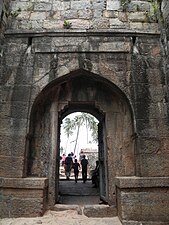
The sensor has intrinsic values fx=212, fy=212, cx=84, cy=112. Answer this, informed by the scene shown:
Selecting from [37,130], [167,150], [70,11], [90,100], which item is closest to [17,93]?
[37,130]

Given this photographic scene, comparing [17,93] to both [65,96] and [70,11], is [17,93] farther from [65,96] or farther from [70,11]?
[70,11]

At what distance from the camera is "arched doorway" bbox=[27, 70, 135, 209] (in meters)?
4.14

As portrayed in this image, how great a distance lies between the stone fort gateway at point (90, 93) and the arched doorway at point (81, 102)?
0.02 m

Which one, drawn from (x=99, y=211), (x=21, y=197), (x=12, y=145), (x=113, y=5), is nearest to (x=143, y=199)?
(x=99, y=211)

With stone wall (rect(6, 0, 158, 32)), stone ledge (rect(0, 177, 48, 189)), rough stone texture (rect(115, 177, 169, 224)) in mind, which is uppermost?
stone wall (rect(6, 0, 158, 32))

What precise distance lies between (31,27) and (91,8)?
141 cm

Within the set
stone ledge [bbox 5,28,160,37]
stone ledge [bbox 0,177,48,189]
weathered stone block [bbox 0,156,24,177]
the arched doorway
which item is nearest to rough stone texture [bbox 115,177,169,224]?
the arched doorway

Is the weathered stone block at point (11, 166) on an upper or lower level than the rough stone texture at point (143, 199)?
upper

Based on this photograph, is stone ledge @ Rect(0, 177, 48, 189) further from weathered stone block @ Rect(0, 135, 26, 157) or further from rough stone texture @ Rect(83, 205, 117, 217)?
rough stone texture @ Rect(83, 205, 117, 217)

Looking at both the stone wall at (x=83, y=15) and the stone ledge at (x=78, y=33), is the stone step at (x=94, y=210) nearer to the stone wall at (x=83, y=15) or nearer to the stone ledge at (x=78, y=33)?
the stone ledge at (x=78, y=33)

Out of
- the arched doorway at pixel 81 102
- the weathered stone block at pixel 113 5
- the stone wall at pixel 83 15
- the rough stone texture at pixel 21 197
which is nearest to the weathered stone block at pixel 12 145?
the arched doorway at pixel 81 102

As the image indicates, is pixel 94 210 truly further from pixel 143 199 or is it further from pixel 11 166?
pixel 11 166

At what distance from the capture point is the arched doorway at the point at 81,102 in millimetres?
4145

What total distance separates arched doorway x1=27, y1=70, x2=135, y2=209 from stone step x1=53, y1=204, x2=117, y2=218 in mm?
140
